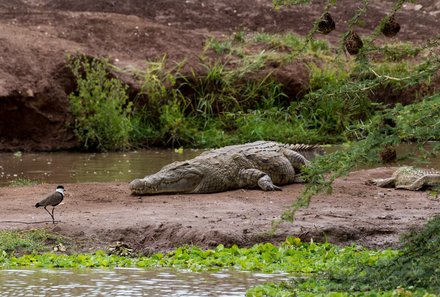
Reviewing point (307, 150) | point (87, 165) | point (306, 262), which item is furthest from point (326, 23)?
point (87, 165)

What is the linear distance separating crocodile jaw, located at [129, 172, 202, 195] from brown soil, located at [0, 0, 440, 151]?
5931 millimetres

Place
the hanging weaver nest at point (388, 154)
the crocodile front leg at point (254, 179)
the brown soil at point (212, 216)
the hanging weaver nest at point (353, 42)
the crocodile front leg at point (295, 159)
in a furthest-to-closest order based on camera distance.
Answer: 1. the crocodile front leg at point (295, 159)
2. the crocodile front leg at point (254, 179)
3. the brown soil at point (212, 216)
4. the hanging weaver nest at point (353, 42)
5. the hanging weaver nest at point (388, 154)

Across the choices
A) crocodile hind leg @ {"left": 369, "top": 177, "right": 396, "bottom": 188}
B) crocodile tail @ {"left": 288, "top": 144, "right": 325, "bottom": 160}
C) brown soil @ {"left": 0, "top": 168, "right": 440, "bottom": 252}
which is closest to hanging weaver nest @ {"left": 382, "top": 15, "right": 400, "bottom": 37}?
brown soil @ {"left": 0, "top": 168, "right": 440, "bottom": 252}

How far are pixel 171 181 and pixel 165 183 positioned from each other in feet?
0.26

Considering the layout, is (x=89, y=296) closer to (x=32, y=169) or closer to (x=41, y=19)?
(x=32, y=169)

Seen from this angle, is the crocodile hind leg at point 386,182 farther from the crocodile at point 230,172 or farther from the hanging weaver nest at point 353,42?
the hanging weaver nest at point 353,42

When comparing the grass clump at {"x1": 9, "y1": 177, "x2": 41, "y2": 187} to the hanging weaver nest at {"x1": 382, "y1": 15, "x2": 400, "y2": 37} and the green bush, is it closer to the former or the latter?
the green bush

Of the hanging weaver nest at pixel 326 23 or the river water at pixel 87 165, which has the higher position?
the hanging weaver nest at pixel 326 23

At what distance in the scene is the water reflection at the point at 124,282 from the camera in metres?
7.30

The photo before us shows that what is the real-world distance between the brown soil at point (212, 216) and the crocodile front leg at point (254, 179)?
17 cm

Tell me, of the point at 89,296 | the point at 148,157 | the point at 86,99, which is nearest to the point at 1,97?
the point at 86,99

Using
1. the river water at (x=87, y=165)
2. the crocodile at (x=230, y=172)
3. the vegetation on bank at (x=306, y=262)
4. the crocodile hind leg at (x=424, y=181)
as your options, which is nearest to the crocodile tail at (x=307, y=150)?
the crocodile at (x=230, y=172)

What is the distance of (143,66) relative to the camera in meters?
19.4

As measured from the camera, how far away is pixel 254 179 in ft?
40.1
